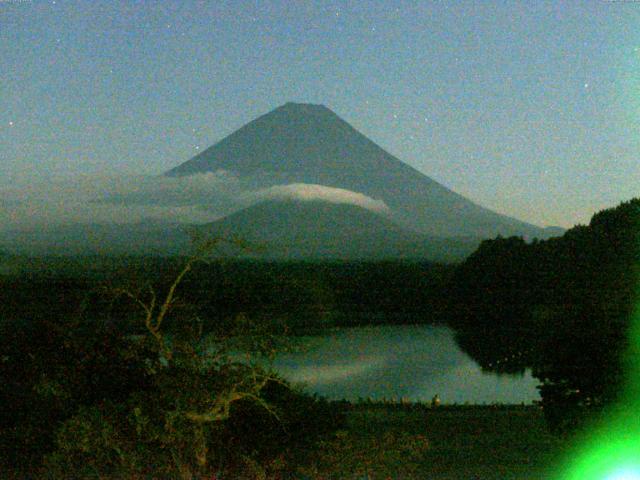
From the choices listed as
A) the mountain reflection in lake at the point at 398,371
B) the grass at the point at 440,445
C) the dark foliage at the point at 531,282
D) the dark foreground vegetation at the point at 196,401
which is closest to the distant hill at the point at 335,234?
the dark foliage at the point at 531,282

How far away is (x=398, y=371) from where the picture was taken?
21047 millimetres

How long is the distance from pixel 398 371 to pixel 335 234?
36167mm

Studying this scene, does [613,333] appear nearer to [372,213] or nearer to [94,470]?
[94,470]

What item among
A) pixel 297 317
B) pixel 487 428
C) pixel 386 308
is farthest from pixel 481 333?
pixel 487 428

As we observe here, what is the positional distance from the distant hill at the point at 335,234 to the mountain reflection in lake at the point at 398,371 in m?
17.1

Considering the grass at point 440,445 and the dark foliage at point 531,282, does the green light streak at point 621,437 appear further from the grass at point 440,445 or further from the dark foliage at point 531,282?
the dark foliage at point 531,282

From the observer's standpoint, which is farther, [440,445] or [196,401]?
[440,445]

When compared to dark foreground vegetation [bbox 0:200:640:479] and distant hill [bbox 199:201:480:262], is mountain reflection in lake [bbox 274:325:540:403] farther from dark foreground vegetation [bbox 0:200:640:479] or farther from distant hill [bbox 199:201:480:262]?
distant hill [bbox 199:201:480:262]

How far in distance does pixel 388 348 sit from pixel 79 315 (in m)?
21.7

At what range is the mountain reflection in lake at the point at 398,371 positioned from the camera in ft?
55.8

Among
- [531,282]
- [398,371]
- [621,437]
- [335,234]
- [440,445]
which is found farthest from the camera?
[335,234]

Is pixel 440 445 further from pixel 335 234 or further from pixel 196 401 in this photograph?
pixel 335 234

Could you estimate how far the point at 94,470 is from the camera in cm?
486

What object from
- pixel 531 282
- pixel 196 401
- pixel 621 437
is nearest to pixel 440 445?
pixel 621 437
